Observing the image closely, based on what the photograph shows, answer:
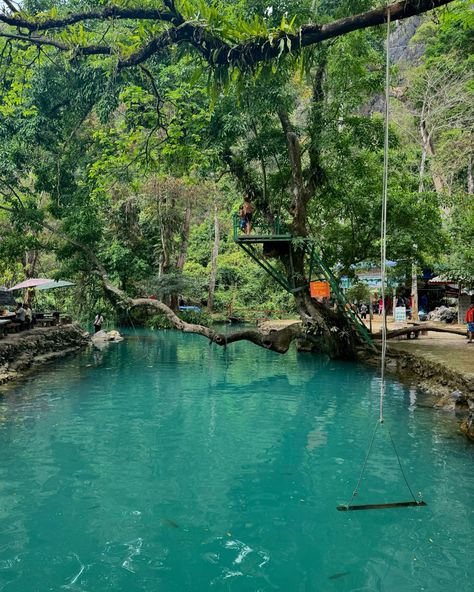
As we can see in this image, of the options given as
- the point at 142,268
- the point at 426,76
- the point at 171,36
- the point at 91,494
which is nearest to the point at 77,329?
the point at 142,268

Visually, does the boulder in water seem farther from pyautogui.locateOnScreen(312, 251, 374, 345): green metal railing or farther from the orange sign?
the orange sign

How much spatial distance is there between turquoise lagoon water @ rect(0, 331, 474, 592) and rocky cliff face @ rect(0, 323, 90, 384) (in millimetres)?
2710

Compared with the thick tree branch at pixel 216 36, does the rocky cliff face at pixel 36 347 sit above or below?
below

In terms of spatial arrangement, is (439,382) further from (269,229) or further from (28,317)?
(28,317)

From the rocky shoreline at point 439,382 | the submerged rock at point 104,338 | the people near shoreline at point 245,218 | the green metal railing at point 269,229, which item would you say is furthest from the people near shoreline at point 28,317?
the rocky shoreline at point 439,382

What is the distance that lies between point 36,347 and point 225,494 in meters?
13.2

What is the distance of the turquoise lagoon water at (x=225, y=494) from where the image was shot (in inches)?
171

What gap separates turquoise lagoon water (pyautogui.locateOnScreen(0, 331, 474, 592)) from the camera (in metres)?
Answer: 4.34

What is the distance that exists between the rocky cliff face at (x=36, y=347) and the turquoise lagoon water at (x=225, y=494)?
2710 millimetres

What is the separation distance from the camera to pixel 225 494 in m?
6.03

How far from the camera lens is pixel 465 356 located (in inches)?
491

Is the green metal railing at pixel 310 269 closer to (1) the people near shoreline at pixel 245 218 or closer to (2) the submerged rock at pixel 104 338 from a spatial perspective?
(1) the people near shoreline at pixel 245 218

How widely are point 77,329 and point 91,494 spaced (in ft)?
57.0

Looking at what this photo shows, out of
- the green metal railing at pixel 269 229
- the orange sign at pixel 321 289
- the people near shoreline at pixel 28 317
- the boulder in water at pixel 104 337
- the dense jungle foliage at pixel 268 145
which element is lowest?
the boulder in water at pixel 104 337
